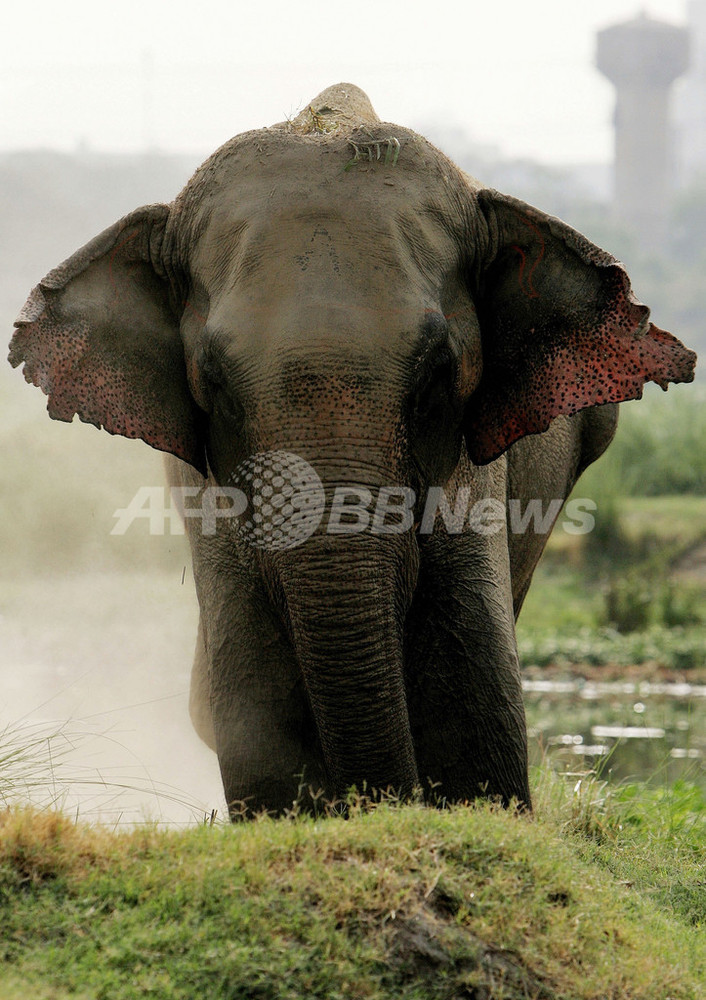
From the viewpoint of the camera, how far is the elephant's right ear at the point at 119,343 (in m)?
5.30

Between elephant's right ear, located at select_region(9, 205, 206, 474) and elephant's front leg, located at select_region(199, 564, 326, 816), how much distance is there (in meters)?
0.60

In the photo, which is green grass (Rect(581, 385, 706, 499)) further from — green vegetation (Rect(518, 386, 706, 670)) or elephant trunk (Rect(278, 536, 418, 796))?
elephant trunk (Rect(278, 536, 418, 796))

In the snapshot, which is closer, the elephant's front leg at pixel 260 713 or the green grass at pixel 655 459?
the elephant's front leg at pixel 260 713

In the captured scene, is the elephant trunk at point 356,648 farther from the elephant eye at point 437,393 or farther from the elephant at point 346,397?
the elephant eye at point 437,393

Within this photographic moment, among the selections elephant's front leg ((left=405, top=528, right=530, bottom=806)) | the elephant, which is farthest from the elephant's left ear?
elephant's front leg ((left=405, top=528, right=530, bottom=806))

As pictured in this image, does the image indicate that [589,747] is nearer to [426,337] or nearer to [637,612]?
[637,612]

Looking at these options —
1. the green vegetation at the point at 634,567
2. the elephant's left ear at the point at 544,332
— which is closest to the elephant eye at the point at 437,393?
the elephant's left ear at the point at 544,332

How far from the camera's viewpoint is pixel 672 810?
299 inches

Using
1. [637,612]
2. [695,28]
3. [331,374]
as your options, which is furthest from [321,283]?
[695,28]

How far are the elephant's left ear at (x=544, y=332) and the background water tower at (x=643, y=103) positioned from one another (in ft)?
305

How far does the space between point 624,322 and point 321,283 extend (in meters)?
1.20

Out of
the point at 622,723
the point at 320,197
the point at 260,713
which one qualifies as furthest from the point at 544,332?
the point at 622,723

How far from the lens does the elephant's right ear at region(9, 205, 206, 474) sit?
17.4 ft

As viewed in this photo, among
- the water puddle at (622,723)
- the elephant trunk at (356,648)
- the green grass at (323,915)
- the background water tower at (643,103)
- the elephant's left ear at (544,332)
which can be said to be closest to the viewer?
the green grass at (323,915)
